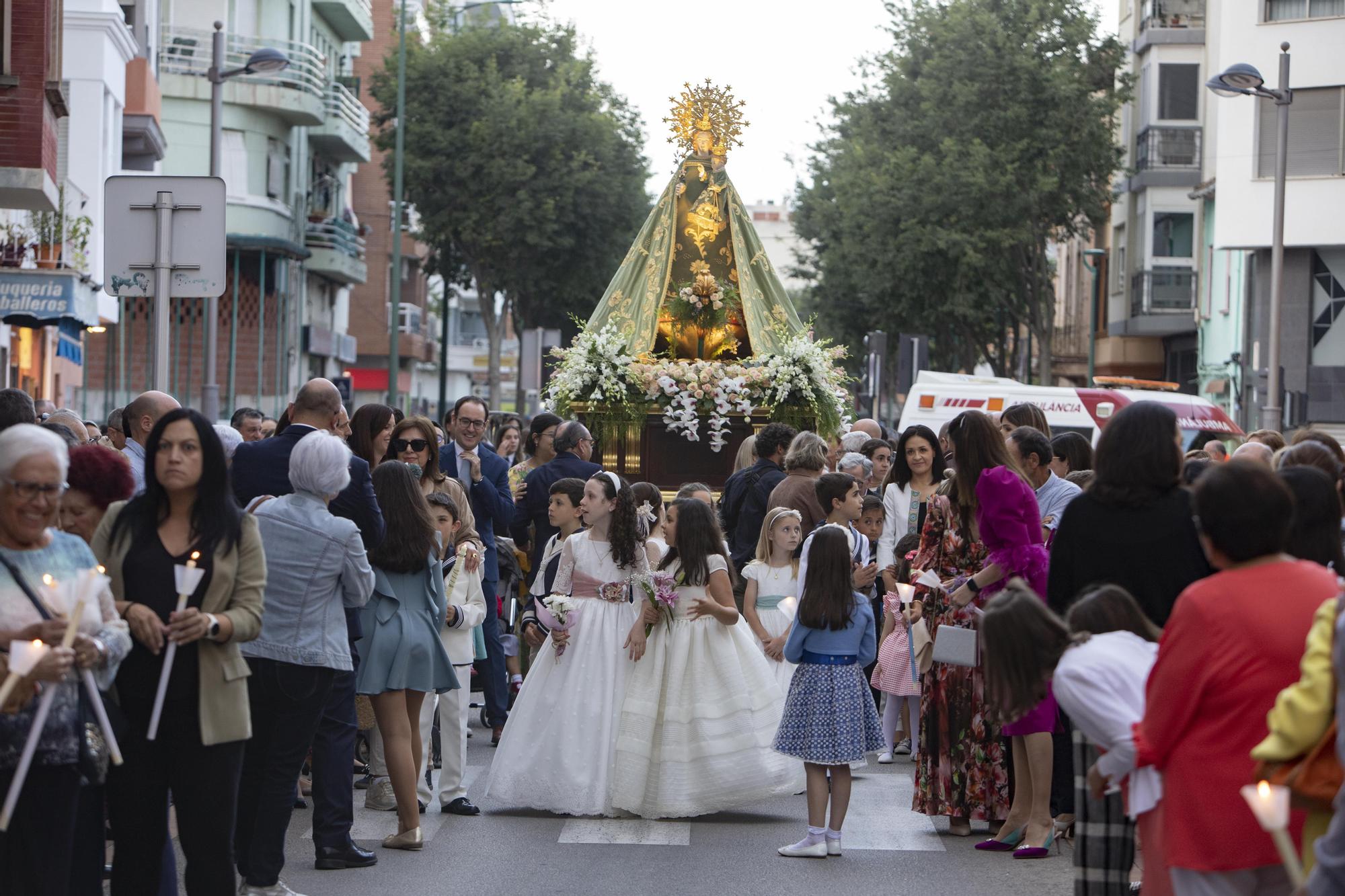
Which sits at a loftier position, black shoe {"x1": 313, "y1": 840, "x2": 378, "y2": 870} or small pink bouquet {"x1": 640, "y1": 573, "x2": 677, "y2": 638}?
small pink bouquet {"x1": 640, "y1": 573, "x2": 677, "y2": 638}

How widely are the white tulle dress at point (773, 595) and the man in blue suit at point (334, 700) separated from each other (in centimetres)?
288

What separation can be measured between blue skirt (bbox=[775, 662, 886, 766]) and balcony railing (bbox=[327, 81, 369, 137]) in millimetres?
40214

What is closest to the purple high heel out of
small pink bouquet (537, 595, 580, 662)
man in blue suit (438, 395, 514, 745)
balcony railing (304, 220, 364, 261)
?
small pink bouquet (537, 595, 580, 662)

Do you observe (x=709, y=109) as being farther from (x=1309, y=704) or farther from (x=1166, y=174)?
(x=1166, y=174)

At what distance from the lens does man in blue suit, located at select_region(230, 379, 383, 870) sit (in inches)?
344

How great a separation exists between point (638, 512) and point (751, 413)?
768cm

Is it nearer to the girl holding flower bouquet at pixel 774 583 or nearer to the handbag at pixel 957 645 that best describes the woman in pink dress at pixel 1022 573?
the handbag at pixel 957 645

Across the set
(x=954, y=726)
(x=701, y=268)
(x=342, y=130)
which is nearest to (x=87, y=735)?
(x=954, y=726)

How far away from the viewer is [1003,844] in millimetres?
9484

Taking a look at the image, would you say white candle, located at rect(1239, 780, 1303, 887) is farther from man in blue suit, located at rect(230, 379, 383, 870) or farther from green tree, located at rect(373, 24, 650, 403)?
green tree, located at rect(373, 24, 650, 403)

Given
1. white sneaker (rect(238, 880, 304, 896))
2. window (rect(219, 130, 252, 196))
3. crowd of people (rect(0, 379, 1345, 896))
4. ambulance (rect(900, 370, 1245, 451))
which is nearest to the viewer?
crowd of people (rect(0, 379, 1345, 896))

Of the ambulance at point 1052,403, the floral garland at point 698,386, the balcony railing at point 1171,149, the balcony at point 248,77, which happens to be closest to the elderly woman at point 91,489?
the floral garland at point 698,386

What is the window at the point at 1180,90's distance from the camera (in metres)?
47.6

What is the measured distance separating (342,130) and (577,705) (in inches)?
1582
